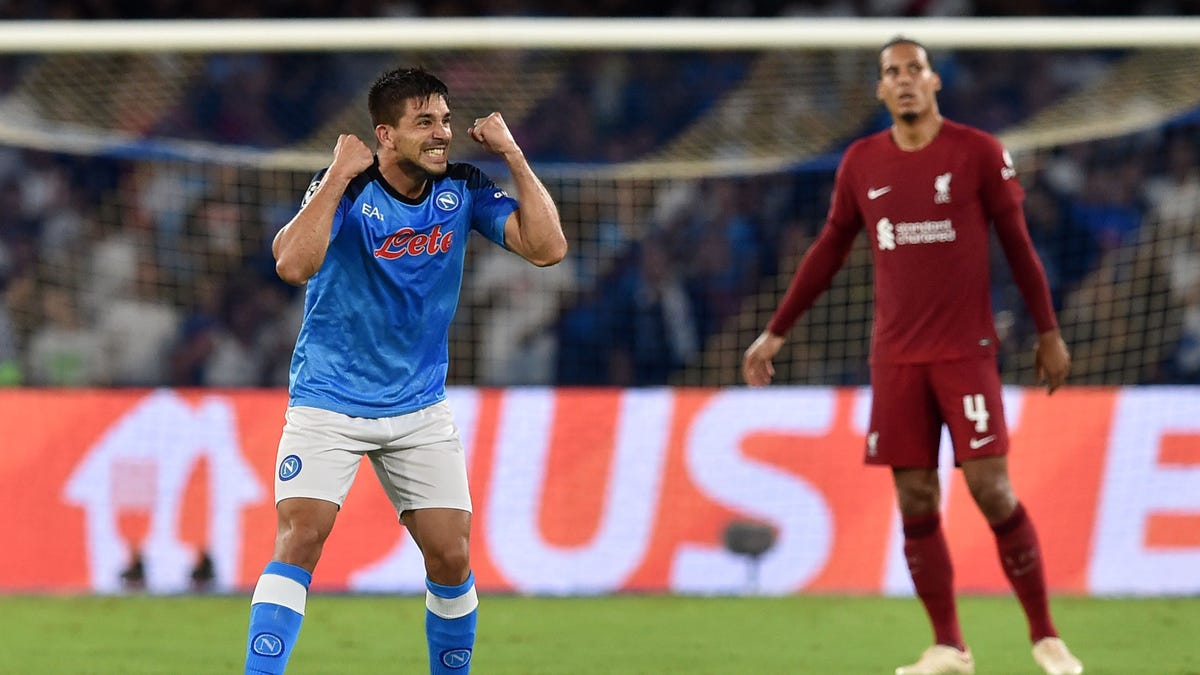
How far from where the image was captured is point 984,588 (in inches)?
330

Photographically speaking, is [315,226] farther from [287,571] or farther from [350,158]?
[287,571]

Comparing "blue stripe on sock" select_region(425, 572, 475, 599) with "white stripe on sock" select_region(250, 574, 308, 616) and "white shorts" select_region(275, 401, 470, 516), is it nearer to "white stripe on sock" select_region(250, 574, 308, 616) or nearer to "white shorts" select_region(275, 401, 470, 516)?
"white shorts" select_region(275, 401, 470, 516)

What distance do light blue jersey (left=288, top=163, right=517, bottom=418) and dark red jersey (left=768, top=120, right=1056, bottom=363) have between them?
5.56 feet

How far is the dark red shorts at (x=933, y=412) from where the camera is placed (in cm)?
576

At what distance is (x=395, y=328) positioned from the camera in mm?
4953

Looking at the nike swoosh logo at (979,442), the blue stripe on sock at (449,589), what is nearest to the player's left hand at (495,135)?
the blue stripe on sock at (449,589)

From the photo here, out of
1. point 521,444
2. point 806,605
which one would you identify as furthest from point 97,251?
point 806,605

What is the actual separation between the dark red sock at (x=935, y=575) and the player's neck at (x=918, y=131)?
128 cm

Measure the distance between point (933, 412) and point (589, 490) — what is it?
3.03 m

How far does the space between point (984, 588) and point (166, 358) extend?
217 inches

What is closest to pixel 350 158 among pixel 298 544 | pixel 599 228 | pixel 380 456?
pixel 380 456

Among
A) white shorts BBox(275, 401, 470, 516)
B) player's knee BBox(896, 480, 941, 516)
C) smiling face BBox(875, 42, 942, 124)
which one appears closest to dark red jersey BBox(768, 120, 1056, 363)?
smiling face BBox(875, 42, 942, 124)

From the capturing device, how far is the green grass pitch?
634 centimetres

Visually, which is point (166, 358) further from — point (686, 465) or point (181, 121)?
point (686, 465)
